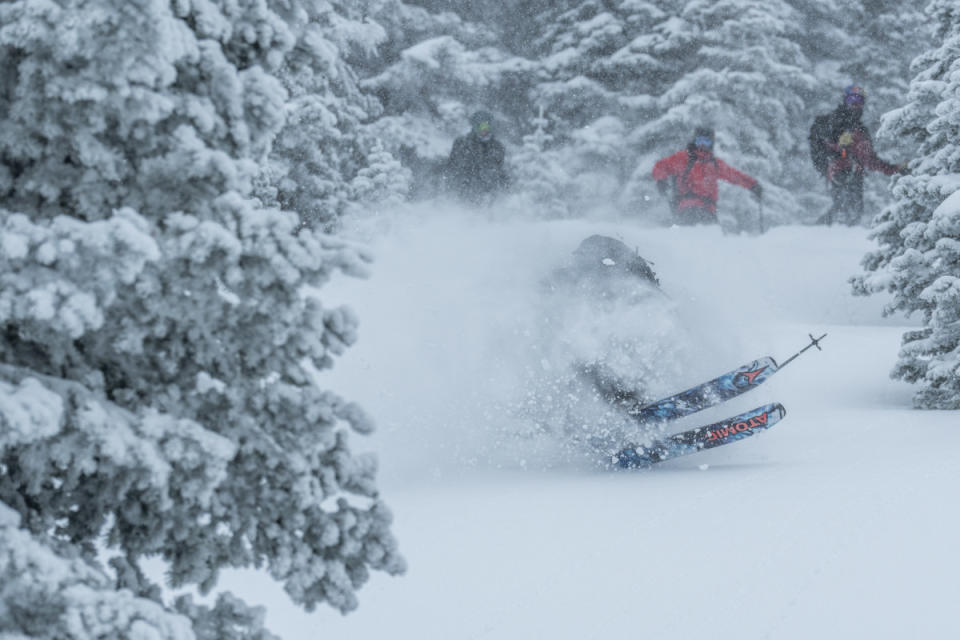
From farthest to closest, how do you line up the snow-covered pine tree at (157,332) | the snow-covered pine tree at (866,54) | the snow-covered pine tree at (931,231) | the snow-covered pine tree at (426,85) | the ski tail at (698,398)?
the snow-covered pine tree at (866,54) < the snow-covered pine tree at (426,85) < the snow-covered pine tree at (931,231) < the ski tail at (698,398) < the snow-covered pine tree at (157,332)

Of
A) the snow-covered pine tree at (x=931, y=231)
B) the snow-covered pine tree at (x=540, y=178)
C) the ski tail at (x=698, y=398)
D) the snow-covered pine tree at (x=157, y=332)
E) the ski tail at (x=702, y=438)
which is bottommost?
the snow-covered pine tree at (x=157, y=332)

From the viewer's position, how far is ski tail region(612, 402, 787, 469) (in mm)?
8469

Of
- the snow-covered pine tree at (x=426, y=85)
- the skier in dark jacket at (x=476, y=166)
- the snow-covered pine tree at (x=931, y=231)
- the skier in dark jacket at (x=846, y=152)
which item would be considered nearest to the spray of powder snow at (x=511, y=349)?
the snow-covered pine tree at (x=931, y=231)

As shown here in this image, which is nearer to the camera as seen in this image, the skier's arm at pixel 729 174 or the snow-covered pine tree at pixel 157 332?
the snow-covered pine tree at pixel 157 332

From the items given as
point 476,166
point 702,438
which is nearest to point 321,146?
point 476,166

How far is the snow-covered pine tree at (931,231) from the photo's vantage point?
1092 centimetres

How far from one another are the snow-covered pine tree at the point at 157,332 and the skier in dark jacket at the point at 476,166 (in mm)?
14456

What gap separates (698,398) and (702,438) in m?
0.36

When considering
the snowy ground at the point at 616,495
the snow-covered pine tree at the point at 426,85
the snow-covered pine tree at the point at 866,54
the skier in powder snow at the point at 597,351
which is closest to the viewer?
the snowy ground at the point at 616,495

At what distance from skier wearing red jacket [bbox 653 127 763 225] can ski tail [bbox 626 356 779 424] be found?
10.7 metres

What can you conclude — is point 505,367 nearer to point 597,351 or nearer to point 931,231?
point 597,351

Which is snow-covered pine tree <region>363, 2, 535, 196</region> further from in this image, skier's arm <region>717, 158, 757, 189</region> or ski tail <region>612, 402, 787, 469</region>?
ski tail <region>612, 402, 787, 469</region>

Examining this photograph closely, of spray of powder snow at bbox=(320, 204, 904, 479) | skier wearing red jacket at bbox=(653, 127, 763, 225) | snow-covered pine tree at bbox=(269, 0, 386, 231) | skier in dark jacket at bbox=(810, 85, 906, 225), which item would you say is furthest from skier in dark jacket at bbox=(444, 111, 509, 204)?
spray of powder snow at bbox=(320, 204, 904, 479)

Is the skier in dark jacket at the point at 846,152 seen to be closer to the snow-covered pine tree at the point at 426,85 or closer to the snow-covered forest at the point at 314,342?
the snow-covered forest at the point at 314,342
